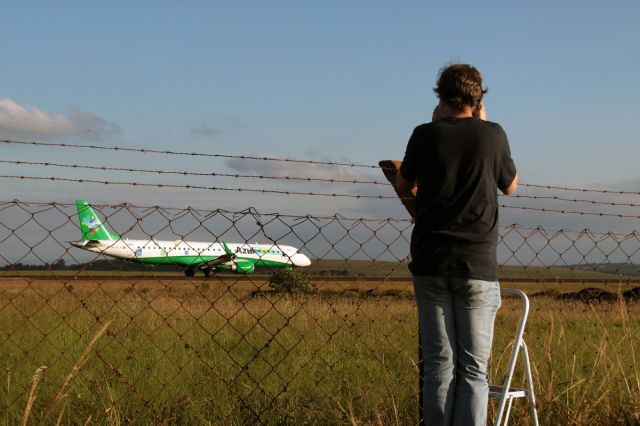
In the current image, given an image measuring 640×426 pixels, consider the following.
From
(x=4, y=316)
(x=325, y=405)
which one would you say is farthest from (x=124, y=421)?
(x=4, y=316)

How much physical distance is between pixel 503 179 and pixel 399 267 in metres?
1.27

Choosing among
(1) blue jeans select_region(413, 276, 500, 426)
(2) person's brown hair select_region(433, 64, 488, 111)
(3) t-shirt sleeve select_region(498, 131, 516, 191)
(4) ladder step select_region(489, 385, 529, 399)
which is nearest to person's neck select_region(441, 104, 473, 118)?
(2) person's brown hair select_region(433, 64, 488, 111)

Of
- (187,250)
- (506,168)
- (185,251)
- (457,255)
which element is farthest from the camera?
(185,251)

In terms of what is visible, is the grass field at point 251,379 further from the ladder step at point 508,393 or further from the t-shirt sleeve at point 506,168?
the t-shirt sleeve at point 506,168

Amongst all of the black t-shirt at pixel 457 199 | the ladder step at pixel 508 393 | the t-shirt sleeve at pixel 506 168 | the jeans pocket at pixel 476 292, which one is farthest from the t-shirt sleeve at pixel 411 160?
the ladder step at pixel 508 393

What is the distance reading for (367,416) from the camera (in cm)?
391

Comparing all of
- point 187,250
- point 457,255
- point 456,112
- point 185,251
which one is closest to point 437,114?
point 456,112

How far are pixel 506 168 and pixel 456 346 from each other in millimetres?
775

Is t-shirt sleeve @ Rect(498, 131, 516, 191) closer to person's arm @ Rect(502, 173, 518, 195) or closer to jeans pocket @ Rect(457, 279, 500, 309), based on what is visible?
person's arm @ Rect(502, 173, 518, 195)

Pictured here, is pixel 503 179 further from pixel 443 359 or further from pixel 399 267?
pixel 399 267

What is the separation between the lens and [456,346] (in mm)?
2826

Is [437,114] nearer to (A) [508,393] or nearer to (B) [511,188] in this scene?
(B) [511,188]

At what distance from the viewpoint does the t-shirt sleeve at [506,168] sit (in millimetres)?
2902

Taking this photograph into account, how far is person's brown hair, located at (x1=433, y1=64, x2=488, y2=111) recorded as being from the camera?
9.34ft
